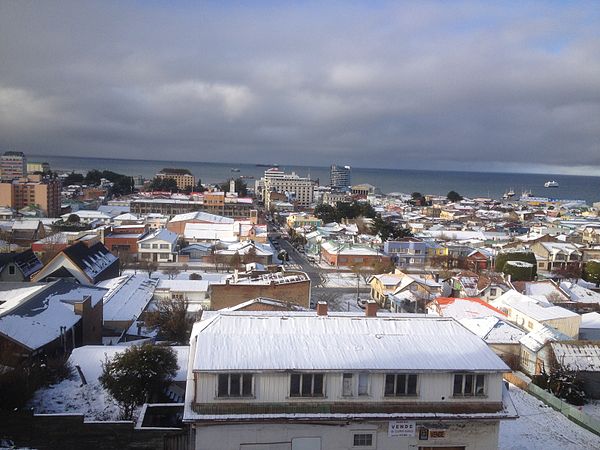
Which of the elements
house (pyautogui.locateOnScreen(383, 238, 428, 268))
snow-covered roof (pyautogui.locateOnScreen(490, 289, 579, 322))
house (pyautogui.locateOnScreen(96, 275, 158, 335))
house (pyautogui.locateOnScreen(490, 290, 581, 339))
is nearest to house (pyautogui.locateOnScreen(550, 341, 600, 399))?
house (pyautogui.locateOnScreen(490, 290, 581, 339))

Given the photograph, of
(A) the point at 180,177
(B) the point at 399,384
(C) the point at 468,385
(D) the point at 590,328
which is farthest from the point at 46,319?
(A) the point at 180,177

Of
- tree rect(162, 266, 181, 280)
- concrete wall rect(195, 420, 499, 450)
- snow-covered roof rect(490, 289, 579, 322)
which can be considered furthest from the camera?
tree rect(162, 266, 181, 280)

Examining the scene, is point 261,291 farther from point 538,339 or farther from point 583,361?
point 583,361

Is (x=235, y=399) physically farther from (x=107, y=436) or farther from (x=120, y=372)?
(x=120, y=372)

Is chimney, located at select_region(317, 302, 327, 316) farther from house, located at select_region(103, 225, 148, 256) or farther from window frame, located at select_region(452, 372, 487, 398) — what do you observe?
house, located at select_region(103, 225, 148, 256)

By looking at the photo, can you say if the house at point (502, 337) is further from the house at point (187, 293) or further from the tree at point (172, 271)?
the tree at point (172, 271)

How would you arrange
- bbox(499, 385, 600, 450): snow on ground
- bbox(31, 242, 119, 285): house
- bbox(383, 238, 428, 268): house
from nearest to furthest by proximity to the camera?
bbox(499, 385, 600, 450): snow on ground < bbox(31, 242, 119, 285): house < bbox(383, 238, 428, 268): house
